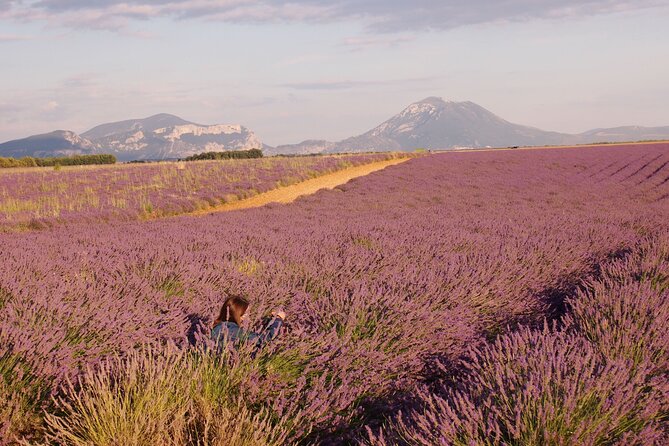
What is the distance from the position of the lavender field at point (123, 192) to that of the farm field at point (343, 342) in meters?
7.73

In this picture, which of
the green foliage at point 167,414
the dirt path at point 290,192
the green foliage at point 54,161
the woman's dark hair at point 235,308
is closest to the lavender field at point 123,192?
the dirt path at point 290,192

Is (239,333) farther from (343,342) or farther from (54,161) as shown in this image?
(54,161)

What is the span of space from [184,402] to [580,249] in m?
5.16

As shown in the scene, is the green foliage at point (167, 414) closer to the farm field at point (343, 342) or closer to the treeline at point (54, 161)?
the farm field at point (343, 342)

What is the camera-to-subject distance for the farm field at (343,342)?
74.9 inches

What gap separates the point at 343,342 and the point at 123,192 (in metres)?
19.0

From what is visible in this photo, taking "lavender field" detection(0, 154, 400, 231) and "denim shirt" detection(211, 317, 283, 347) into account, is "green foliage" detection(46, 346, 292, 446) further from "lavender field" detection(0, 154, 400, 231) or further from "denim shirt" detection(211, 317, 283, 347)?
"lavender field" detection(0, 154, 400, 231)

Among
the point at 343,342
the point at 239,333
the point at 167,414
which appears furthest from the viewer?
the point at 239,333

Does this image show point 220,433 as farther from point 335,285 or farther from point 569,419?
point 335,285

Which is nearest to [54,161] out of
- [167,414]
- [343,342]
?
[343,342]

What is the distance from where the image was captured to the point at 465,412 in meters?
1.73

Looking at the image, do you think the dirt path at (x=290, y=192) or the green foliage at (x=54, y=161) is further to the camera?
the green foliage at (x=54, y=161)

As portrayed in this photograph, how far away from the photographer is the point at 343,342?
8.93 ft

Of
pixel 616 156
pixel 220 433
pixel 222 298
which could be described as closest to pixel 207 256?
pixel 222 298
